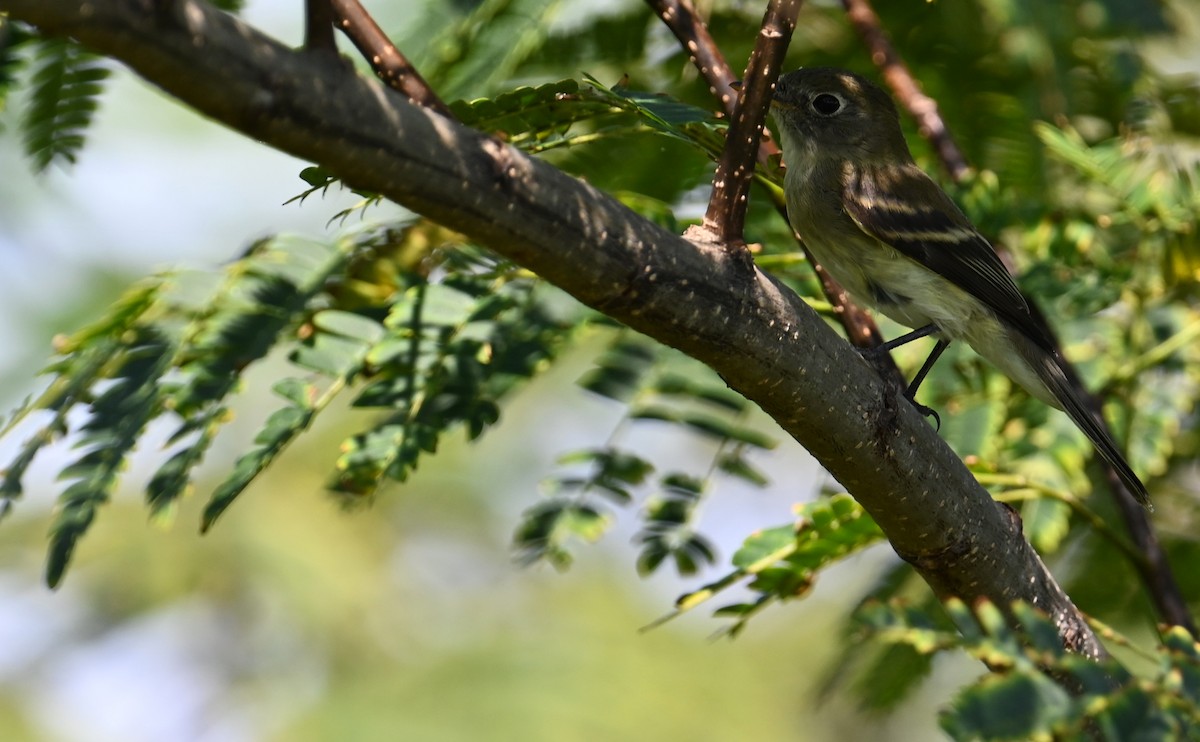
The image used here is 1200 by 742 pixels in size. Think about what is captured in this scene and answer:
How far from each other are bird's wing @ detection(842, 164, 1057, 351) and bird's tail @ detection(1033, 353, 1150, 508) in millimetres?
81

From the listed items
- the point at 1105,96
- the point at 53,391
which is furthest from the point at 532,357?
the point at 1105,96

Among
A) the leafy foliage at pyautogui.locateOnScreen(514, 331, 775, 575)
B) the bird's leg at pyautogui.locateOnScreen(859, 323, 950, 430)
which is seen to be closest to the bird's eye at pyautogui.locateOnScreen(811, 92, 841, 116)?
the bird's leg at pyautogui.locateOnScreen(859, 323, 950, 430)

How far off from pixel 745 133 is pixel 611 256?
0.32 metres

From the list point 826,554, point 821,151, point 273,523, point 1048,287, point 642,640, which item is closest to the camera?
point 826,554

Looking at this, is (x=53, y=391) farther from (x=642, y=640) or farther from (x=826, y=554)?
(x=642, y=640)

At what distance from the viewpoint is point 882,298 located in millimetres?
2949

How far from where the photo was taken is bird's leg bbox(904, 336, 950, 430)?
8.45 ft

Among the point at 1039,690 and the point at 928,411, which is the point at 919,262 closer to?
the point at 928,411

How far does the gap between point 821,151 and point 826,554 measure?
1.43 meters

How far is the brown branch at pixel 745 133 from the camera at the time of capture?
1.52 metres

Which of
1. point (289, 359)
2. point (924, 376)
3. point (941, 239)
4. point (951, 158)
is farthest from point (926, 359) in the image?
point (289, 359)

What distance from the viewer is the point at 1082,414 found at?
2.75 m

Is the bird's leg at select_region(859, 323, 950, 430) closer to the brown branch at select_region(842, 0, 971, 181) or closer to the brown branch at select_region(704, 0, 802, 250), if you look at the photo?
the brown branch at select_region(842, 0, 971, 181)

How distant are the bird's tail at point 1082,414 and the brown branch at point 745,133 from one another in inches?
58.2
